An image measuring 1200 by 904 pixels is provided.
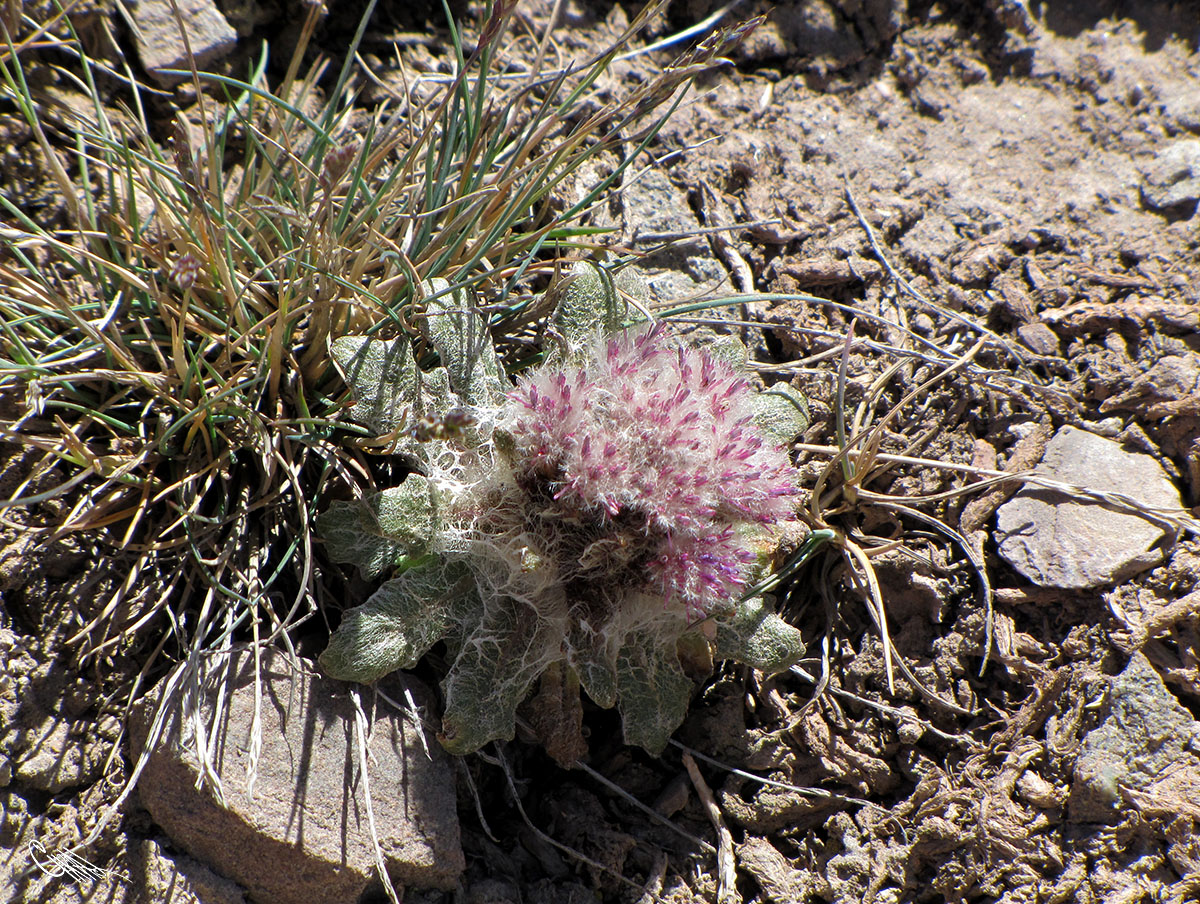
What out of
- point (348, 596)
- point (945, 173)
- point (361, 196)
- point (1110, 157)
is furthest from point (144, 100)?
point (1110, 157)

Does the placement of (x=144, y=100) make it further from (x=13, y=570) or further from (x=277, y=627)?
(x=277, y=627)

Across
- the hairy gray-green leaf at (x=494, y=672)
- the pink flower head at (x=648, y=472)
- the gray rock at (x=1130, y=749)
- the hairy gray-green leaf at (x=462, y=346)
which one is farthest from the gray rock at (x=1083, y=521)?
the hairy gray-green leaf at (x=462, y=346)

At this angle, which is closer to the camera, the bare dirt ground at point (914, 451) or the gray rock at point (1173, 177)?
the bare dirt ground at point (914, 451)

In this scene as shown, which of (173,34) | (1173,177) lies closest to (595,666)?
(173,34)

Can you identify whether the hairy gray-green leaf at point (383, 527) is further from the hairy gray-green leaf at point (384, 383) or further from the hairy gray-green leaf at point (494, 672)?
the hairy gray-green leaf at point (494, 672)

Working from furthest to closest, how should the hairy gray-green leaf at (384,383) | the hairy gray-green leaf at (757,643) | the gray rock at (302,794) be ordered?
the hairy gray-green leaf at (757,643) → the hairy gray-green leaf at (384,383) → the gray rock at (302,794)
